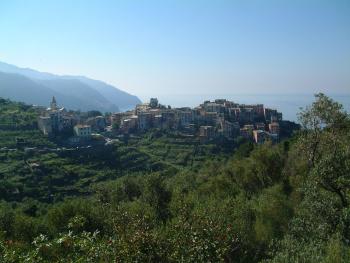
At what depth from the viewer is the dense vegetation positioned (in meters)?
11.7

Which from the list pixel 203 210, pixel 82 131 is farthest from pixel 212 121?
pixel 203 210

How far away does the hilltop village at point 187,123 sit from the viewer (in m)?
93.4

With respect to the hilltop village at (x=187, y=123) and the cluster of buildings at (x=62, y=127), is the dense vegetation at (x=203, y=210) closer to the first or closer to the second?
the cluster of buildings at (x=62, y=127)

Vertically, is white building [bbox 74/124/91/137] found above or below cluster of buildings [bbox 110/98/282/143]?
below

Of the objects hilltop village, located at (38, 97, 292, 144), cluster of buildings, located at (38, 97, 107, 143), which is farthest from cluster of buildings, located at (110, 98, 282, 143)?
cluster of buildings, located at (38, 97, 107, 143)

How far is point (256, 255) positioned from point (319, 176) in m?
5.14

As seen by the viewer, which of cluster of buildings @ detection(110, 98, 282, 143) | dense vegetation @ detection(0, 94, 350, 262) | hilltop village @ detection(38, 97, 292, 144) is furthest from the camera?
cluster of buildings @ detection(110, 98, 282, 143)

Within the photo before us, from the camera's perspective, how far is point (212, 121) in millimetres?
107438

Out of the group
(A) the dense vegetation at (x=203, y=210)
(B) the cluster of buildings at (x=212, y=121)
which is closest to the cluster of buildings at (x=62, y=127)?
(B) the cluster of buildings at (x=212, y=121)

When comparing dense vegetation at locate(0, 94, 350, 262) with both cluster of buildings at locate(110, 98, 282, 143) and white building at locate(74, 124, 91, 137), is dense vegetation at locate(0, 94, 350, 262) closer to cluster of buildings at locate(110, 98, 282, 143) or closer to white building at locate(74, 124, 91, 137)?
white building at locate(74, 124, 91, 137)

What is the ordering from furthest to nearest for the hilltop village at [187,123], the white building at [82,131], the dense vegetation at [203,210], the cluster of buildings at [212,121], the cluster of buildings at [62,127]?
the cluster of buildings at [212,121] < the hilltop village at [187,123] < the white building at [82,131] < the cluster of buildings at [62,127] < the dense vegetation at [203,210]

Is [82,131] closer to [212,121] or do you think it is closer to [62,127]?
[62,127]

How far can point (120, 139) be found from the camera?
3733 inches

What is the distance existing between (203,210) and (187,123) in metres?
91.7
